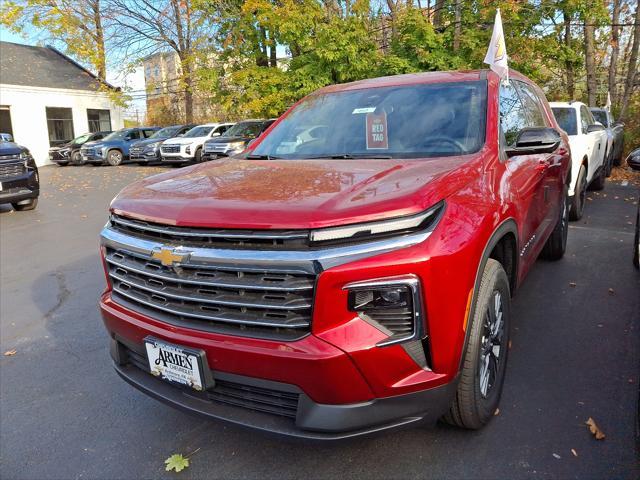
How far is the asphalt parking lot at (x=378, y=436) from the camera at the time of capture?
2418mm

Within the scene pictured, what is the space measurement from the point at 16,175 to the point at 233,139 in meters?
8.21

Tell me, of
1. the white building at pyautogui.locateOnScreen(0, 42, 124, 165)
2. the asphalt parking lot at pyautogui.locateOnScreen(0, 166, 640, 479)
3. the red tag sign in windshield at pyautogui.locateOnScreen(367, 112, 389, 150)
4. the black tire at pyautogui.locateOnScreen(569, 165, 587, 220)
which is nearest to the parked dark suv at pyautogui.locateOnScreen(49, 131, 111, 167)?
the white building at pyautogui.locateOnScreen(0, 42, 124, 165)

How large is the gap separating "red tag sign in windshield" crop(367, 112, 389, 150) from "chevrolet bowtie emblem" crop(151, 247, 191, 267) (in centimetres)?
143

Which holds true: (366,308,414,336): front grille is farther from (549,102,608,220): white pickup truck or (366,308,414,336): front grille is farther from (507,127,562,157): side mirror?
(549,102,608,220): white pickup truck

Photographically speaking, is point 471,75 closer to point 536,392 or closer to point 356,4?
point 536,392

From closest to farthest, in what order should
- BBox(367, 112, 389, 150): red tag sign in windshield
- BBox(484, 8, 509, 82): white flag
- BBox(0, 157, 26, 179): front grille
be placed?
BBox(367, 112, 389, 150): red tag sign in windshield, BBox(484, 8, 509, 82): white flag, BBox(0, 157, 26, 179): front grille

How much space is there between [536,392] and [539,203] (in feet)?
4.55

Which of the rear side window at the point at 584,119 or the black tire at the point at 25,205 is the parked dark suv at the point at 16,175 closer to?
the black tire at the point at 25,205

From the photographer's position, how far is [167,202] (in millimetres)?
2326

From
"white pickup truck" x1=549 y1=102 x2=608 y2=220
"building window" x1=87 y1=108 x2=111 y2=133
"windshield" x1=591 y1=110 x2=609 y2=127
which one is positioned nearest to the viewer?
"white pickup truck" x1=549 y1=102 x2=608 y2=220

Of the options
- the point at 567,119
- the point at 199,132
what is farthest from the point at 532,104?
the point at 199,132

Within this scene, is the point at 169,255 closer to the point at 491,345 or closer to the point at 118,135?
the point at 491,345

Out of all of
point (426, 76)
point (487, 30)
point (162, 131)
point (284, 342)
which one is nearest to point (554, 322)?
point (426, 76)

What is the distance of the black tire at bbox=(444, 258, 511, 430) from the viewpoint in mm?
2252
